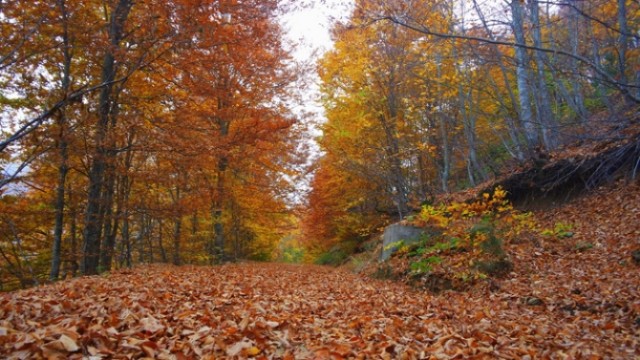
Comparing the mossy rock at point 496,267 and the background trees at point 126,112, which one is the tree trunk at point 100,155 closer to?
the background trees at point 126,112

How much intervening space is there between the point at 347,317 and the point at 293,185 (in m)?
9.36

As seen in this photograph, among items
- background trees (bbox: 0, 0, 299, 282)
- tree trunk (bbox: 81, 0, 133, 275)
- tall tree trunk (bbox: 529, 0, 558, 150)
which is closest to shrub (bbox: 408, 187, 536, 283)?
tall tree trunk (bbox: 529, 0, 558, 150)

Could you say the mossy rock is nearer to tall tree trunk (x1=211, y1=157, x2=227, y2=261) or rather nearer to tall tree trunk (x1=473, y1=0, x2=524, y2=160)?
tall tree trunk (x1=473, y1=0, x2=524, y2=160)

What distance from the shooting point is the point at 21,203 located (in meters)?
8.83

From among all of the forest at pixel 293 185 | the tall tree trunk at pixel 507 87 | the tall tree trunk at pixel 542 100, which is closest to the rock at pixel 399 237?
the forest at pixel 293 185

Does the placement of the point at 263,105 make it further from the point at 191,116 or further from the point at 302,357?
the point at 302,357

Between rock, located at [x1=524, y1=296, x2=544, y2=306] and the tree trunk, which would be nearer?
rock, located at [x1=524, y1=296, x2=544, y2=306]

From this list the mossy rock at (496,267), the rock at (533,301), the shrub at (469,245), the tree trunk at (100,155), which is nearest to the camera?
the rock at (533,301)

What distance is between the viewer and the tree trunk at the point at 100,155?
779 cm

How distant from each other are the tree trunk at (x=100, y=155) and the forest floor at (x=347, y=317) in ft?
8.74

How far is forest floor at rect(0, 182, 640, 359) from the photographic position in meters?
3.19

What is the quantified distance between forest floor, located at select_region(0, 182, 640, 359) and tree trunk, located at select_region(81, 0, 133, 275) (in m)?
2.66

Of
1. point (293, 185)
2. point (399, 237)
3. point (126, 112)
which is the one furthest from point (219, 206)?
point (399, 237)

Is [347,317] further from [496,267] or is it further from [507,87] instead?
[507,87]
